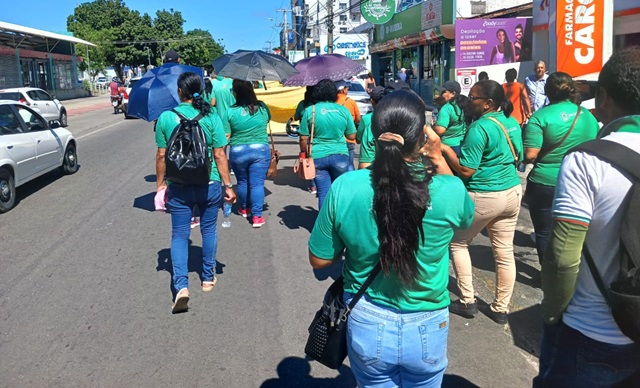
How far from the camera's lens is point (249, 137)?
644 centimetres

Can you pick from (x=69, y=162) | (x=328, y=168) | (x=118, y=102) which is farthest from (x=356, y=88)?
(x=118, y=102)

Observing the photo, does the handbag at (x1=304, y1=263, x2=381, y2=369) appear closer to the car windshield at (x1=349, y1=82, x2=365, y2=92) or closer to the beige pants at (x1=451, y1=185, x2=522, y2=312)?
the beige pants at (x1=451, y1=185, x2=522, y2=312)

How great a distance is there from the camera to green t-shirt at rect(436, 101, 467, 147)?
239 inches

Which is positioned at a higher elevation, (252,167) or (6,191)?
(252,167)

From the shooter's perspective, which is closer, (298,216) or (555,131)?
(555,131)

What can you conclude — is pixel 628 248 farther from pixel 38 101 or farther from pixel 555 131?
pixel 38 101

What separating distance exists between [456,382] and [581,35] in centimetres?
1119

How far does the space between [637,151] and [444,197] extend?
2.13 ft

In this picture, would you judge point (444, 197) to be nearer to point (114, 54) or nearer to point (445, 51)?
point (445, 51)

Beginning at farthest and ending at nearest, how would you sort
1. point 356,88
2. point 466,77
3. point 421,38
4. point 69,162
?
point 421,38
point 356,88
point 466,77
point 69,162

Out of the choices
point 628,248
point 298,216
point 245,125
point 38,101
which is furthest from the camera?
point 38,101

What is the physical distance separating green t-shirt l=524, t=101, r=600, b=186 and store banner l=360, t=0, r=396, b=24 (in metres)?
19.1

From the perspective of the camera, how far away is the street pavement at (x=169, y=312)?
361 centimetres

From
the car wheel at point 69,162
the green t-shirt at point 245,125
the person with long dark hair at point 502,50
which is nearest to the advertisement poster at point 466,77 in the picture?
the person with long dark hair at point 502,50
